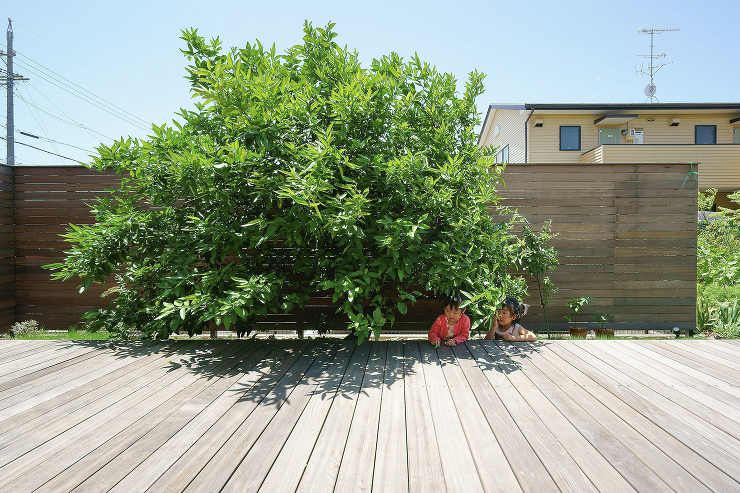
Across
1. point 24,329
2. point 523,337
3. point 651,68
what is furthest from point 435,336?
point 651,68

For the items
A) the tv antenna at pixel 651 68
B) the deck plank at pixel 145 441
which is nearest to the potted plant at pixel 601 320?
the deck plank at pixel 145 441

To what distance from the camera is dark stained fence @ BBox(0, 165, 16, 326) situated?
459 cm

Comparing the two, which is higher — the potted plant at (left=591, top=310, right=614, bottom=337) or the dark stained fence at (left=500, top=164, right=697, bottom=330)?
the dark stained fence at (left=500, top=164, right=697, bottom=330)

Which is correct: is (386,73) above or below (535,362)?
above

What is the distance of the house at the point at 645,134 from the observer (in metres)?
12.3

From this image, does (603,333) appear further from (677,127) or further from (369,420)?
(677,127)

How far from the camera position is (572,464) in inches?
60.4

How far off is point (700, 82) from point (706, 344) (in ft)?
100

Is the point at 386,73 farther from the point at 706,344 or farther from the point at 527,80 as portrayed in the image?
the point at 527,80

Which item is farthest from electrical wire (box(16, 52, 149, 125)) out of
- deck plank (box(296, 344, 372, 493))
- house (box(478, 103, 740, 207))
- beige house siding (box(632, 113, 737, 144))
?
beige house siding (box(632, 113, 737, 144))

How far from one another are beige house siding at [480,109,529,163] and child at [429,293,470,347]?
1124 centimetres

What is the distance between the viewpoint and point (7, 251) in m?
4.66

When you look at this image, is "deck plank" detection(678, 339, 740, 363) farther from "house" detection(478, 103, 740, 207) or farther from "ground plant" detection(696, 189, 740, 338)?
"house" detection(478, 103, 740, 207)

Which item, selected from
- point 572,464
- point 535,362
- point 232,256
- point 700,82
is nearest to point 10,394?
point 232,256
